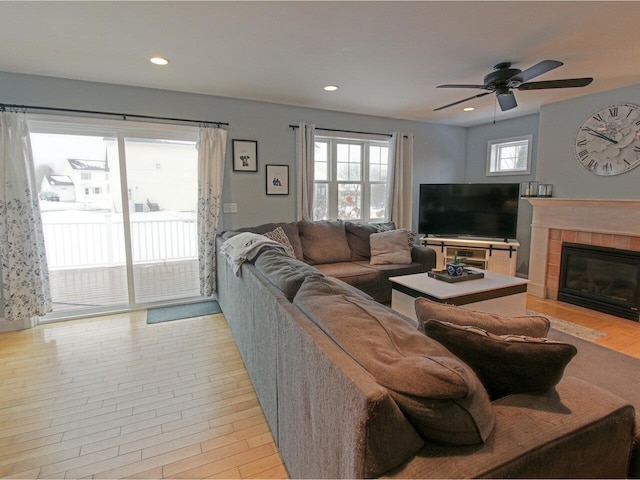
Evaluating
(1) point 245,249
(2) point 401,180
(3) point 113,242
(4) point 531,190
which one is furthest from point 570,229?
(3) point 113,242

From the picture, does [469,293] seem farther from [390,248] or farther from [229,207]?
[229,207]

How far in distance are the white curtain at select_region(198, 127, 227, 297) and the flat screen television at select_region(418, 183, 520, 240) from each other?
2.85 metres

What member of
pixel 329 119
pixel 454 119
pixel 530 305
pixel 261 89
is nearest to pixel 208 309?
pixel 261 89

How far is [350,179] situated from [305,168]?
85cm

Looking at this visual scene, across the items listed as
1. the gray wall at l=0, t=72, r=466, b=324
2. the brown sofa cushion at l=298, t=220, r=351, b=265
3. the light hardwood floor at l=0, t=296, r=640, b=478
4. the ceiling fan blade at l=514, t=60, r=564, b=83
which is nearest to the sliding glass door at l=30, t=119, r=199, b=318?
the gray wall at l=0, t=72, r=466, b=324

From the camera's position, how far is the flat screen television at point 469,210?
4477mm

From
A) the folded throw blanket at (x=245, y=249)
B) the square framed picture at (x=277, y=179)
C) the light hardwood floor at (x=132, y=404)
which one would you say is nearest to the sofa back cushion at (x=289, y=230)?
the square framed picture at (x=277, y=179)

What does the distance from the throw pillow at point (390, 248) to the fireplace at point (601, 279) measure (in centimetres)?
195

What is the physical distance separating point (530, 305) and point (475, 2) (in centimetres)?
338

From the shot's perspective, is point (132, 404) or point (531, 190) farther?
point (531, 190)

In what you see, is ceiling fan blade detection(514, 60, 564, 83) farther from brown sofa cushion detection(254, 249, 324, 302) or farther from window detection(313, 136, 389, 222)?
window detection(313, 136, 389, 222)

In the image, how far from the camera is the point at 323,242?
415 centimetres

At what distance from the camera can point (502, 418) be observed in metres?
0.98

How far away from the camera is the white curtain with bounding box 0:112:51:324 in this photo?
307cm
